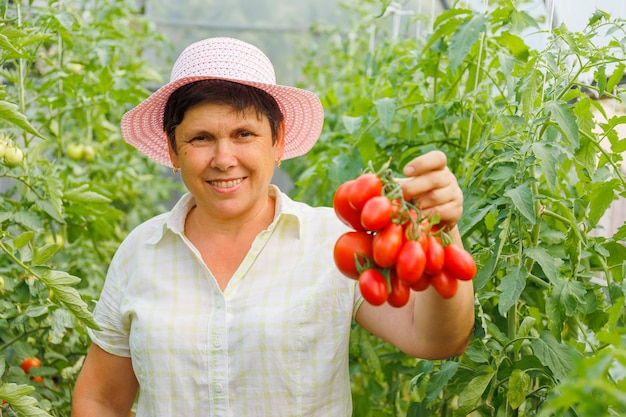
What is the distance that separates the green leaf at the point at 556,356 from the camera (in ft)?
4.66

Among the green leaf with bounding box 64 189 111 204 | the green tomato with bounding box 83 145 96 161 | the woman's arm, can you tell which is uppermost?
the green leaf with bounding box 64 189 111 204

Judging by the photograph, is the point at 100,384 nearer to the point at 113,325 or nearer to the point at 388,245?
the point at 113,325

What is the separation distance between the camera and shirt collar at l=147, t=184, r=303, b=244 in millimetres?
1711

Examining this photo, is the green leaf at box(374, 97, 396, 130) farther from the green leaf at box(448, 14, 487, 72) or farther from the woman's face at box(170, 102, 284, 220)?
the woman's face at box(170, 102, 284, 220)

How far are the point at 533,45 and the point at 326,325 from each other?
1518mm

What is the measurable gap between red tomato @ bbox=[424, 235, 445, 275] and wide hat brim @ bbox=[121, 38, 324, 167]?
2.23ft

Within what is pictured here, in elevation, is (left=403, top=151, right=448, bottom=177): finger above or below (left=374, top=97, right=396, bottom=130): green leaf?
above

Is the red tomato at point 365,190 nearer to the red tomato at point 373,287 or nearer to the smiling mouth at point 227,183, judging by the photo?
the red tomato at point 373,287

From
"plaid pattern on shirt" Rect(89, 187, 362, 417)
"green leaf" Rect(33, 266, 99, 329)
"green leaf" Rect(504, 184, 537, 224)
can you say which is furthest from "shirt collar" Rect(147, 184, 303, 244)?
"green leaf" Rect(504, 184, 537, 224)

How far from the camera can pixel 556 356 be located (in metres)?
1.43

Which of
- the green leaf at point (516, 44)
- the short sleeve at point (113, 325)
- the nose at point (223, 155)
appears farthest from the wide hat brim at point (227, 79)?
the green leaf at point (516, 44)

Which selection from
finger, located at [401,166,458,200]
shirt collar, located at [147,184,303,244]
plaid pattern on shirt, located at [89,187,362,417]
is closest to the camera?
finger, located at [401,166,458,200]

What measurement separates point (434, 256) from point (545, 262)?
1.56ft

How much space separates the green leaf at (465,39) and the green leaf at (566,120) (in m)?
0.44
